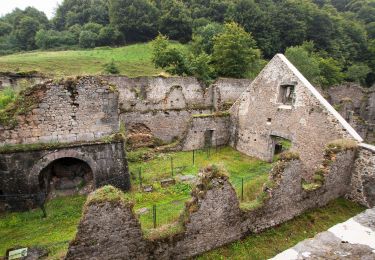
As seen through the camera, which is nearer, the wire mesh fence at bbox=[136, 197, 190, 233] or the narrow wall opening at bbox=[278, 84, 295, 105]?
the wire mesh fence at bbox=[136, 197, 190, 233]

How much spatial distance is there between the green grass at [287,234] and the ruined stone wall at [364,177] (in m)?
0.34

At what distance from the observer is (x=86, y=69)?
118 ft

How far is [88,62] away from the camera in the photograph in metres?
39.1

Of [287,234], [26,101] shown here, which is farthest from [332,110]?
[26,101]

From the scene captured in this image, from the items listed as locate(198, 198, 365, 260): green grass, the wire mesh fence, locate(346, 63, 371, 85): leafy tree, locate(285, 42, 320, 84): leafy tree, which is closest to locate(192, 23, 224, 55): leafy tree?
locate(285, 42, 320, 84): leafy tree

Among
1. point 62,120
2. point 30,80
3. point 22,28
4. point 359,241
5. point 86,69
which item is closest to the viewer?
point 359,241

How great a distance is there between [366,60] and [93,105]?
57.4m

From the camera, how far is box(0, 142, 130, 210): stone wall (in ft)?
30.9

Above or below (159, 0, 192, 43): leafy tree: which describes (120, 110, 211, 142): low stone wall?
below

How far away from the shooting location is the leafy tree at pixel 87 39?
51.8m

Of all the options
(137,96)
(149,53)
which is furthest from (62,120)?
(149,53)

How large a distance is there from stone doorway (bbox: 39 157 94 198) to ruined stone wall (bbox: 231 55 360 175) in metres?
8.91

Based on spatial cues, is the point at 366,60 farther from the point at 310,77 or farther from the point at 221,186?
the point at 221,186

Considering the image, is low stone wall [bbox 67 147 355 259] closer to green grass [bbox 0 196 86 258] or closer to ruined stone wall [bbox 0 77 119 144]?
green grass [bbox 0 196 86 258]
